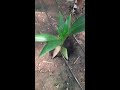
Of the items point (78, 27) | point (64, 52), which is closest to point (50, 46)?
point (64, 52)

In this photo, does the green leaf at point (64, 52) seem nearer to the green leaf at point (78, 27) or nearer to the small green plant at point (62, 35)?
the small green plant at point (62, 35)

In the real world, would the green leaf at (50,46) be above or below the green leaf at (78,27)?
below

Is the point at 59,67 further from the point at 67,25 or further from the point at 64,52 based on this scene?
the point at 67,25

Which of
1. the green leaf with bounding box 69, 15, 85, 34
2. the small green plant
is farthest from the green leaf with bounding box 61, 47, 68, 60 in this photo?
the green leaf with bounding box 69, 15, 85, 34

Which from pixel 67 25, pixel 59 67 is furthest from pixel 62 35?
pixel 59 67

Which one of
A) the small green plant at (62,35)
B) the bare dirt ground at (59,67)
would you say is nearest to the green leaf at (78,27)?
the small green plant at (62,35)

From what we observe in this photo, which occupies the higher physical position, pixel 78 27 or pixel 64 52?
pixel 78 27

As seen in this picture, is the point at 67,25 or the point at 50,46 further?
the point at 67,25

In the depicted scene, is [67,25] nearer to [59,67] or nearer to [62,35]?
[62,35]

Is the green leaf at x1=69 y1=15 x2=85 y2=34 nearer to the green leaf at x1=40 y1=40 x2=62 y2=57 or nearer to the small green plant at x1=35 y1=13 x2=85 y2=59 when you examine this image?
the small green plant at x1=35 y1=13 x2=85 y2=59
